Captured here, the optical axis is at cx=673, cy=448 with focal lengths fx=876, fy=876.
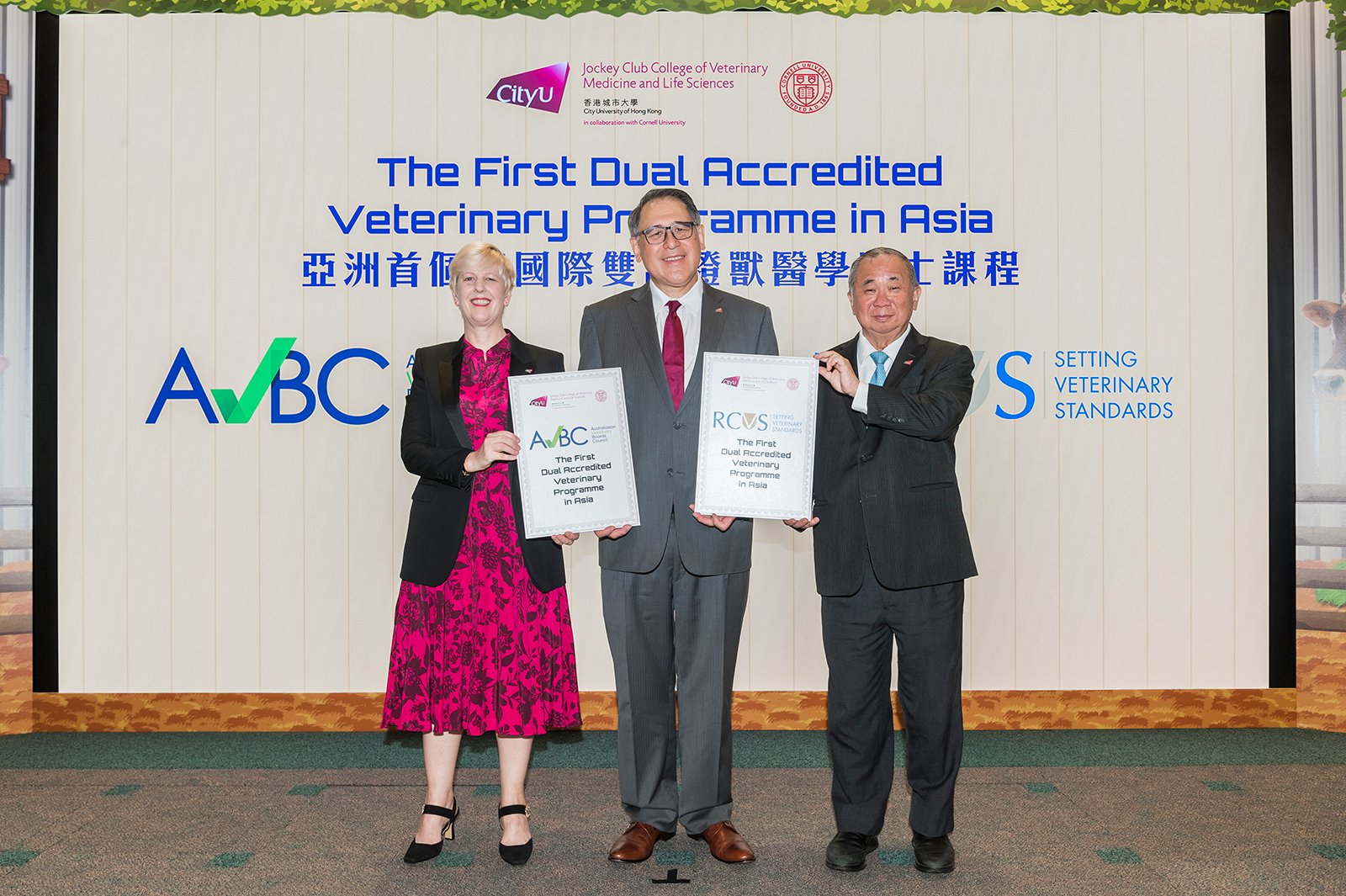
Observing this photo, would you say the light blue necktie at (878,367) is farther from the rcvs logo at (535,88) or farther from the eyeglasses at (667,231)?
the rcvs logo at (535,88)

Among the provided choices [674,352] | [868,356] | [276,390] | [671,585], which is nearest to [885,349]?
[868,356]

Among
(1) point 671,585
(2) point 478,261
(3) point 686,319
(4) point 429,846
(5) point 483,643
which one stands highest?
(2) point 478,261

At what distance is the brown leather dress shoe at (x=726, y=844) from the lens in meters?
2.32

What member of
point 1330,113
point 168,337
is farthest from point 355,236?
point 1330,113

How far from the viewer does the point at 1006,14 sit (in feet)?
12.1

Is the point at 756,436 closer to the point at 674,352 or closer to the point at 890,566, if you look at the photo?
the point at 674,352

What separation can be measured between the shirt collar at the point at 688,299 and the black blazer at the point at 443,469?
332 millimetres

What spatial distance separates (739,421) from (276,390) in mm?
2339

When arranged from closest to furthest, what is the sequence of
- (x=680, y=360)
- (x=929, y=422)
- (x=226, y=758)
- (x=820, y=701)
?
(x=929, y=422), (x=680, y=360), (x=226, y=758), (x=820, y=701)

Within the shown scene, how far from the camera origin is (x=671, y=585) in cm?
240

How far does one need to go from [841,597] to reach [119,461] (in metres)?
3.09

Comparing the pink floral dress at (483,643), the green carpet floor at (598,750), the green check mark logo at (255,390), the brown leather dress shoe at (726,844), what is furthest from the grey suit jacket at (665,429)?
the green check mark logo at (255,390)

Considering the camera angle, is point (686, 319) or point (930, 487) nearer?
point (930, 487)

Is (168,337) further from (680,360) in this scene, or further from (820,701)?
(820,701)
